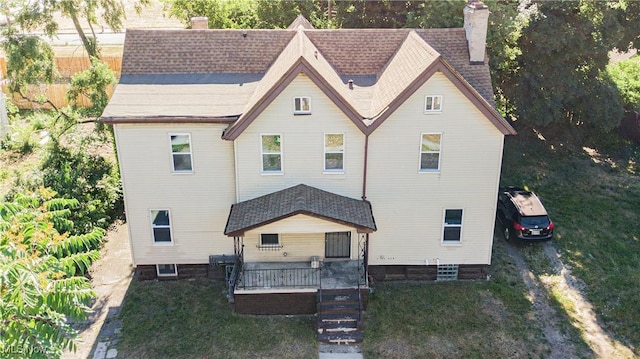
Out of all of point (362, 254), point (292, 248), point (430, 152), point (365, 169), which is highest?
point (430, 152)

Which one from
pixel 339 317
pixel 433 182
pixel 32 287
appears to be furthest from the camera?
pixel 433 182

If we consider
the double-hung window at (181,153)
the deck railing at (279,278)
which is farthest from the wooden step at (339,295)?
the double-hung window at (181,153)

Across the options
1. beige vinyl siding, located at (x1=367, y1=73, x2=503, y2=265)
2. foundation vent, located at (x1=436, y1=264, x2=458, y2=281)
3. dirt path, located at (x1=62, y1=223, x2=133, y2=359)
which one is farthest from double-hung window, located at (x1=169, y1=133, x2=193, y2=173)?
foundation vent, located at (x1=436, y1=264, x2=458, y2=281)

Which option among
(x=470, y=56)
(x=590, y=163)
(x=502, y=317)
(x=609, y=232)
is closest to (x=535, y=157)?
(x=590, y=163)

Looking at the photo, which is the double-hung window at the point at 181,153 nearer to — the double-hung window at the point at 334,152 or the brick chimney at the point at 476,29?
the double-hung window at the point at 334,152

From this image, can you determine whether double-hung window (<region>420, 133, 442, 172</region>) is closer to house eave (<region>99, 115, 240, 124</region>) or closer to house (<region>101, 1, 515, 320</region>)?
house (<region>101, 1, 515, 320</region>)

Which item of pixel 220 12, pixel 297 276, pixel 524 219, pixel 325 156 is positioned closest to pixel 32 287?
pixel 297 276

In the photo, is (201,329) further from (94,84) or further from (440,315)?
(94,84)

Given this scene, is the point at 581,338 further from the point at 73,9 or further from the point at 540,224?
the point at 73,9
